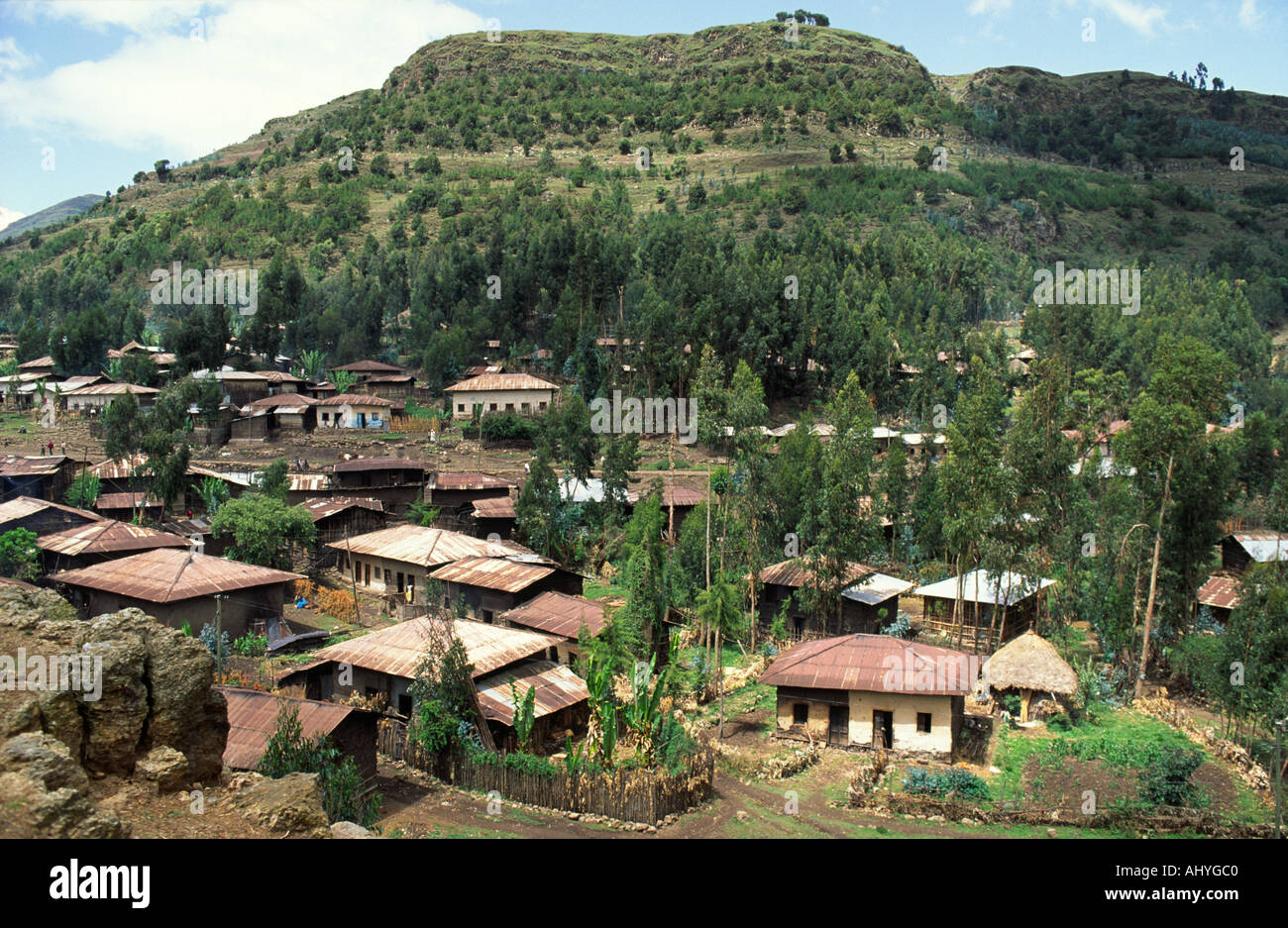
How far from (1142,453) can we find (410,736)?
2249 centimetres

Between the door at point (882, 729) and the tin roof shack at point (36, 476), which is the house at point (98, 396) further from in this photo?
the door at point (882, 729)

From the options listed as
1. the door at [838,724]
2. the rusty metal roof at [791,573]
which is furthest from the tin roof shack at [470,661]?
the rusty metal roof at [791,573]

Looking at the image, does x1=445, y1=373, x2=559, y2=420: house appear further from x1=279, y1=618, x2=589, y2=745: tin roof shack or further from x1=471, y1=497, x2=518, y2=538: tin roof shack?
x1=279, y1=618, x2=589, y2=745: tin roof shack

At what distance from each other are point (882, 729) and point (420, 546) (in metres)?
17.3

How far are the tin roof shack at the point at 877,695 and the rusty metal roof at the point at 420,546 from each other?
13.0 metres

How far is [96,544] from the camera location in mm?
30469

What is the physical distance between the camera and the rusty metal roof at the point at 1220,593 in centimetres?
3212

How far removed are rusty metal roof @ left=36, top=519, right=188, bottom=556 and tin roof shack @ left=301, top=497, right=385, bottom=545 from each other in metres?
5.03

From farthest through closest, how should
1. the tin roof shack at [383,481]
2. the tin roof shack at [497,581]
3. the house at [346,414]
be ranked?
the house at [346,414] < the tin roof shack at [383,481] < the tin roof shack at [497,581]

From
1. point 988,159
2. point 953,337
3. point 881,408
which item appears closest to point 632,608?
point 881,408

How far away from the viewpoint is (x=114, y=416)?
133 feet
